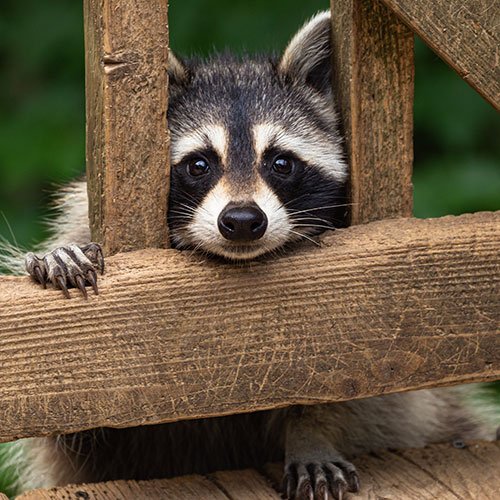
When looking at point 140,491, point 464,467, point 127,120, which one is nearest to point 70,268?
point 127,120

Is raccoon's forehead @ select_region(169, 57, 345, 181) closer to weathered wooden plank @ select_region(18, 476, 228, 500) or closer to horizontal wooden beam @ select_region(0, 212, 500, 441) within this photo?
horizontal wooden beam @ select_region(0, 212, 500, 441)

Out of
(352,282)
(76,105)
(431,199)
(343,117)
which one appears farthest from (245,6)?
(352,282)

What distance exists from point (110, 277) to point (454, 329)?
845 millimetres

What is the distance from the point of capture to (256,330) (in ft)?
8.52

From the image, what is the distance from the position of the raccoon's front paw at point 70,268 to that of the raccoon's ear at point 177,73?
0.78 metres

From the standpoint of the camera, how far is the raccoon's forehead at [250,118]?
10.1 ft

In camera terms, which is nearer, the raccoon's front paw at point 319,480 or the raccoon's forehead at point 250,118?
the raccoon's front paw at point 319,480

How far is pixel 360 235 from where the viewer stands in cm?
270

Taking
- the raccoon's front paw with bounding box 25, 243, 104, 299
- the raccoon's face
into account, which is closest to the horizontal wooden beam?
the raccoon's front paw with bounding box 25, 243, 104, 299

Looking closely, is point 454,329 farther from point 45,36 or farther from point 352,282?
point 45,36

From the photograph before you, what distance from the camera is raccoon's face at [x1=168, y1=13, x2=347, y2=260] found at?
9.36ft

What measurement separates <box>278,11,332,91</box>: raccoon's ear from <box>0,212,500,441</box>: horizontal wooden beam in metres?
0.63

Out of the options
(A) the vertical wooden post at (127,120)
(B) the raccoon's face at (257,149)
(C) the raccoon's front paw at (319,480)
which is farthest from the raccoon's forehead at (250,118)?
(C) the raccoon's front paw at (319,480)

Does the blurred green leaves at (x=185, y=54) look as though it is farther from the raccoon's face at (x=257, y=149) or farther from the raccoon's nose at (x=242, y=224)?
the raccoon's nose at (x=242, y=224)
